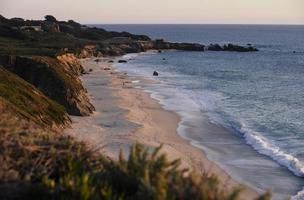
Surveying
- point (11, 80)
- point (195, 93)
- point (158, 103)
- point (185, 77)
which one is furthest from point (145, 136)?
point (185, 77)

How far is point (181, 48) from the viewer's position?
118 m

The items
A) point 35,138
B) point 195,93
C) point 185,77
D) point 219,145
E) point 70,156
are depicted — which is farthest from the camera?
point 185,77

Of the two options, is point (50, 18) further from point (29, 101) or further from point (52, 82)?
point (29, 101)

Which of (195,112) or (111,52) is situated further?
(111,52)

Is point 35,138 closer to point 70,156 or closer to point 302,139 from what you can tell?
point 70,156

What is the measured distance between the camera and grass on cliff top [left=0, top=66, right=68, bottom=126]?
2164 centimetres

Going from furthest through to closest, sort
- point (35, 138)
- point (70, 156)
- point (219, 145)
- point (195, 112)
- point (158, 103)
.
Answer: point (158, 103), point (195, 112), point (219, 145), point (35, 138), point (70, 156)

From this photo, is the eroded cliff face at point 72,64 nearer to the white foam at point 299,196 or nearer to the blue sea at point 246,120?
the blue sea at point 246,120

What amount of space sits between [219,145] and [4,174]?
17.3m

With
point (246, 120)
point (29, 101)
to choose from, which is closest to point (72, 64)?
point (246, 120)

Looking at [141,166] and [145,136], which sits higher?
[141,166]

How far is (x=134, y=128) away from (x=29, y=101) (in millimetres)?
5466

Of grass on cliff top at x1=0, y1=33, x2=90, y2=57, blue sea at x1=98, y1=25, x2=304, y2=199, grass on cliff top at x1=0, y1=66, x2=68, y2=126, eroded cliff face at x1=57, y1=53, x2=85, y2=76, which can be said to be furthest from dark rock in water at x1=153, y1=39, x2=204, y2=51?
grass on cliff top at x1=0, y1=66, x2=68, y2=126

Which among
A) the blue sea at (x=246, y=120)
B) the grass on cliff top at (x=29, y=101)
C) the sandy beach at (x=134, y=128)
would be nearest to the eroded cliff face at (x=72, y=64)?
the blue sea at (x=246, y=120)
